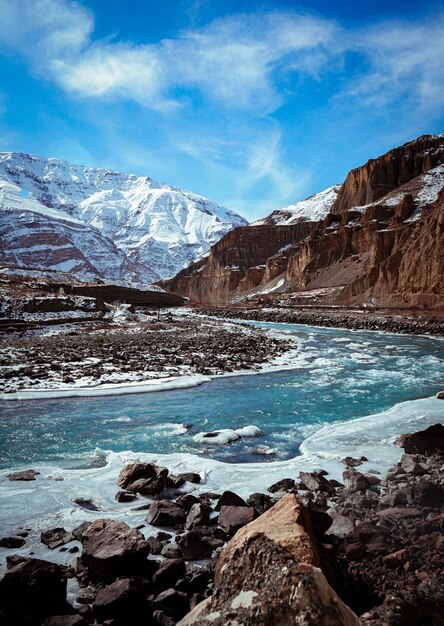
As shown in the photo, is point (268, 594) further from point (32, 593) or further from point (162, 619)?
point (32, 593)

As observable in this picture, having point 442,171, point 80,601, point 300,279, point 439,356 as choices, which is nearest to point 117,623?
point 80,601

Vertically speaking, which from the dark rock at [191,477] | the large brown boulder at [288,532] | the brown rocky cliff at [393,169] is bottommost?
the dark rock at [191,477]

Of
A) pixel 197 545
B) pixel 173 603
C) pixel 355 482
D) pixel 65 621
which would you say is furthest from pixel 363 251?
pixel 65 621

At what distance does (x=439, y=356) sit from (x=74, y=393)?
18.4m

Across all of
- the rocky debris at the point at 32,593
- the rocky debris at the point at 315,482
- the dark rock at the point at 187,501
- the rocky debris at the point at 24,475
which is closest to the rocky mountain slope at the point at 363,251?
the rocky debris at the point at 315,482

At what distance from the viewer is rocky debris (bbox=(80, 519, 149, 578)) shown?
3.39 metres

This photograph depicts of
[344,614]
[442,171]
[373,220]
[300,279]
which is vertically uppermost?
[442,171]

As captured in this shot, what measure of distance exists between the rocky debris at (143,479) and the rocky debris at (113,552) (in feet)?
4.97

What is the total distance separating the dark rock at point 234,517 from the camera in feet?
13.7

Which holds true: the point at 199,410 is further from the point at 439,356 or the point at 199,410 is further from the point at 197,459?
the point at 439,356

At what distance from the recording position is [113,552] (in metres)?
3.47

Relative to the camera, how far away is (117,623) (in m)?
2.88

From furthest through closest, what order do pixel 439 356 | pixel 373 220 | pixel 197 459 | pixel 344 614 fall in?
pixel 373 220 < pixel 439 356 < pixel 197 459 < pixel 344 614

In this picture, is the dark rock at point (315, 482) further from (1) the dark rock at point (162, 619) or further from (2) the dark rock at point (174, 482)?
(1) the dark rock at point (162, 619)
